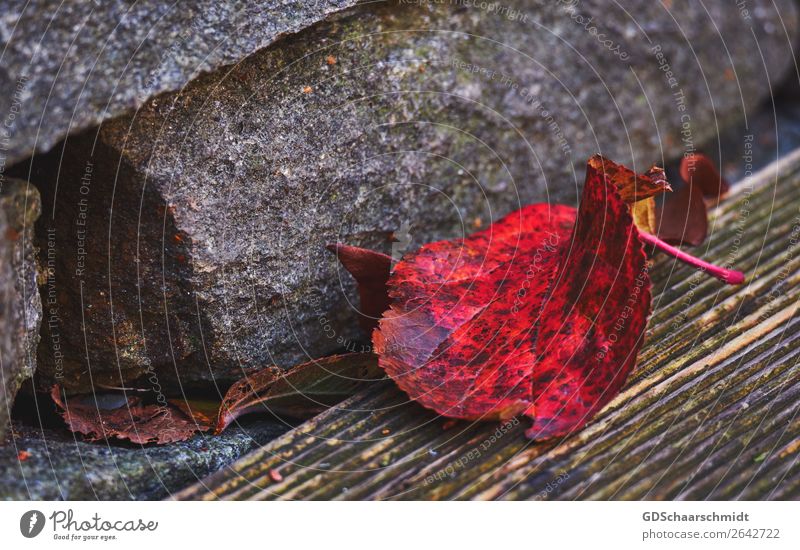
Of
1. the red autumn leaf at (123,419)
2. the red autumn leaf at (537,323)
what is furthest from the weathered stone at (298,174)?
the red autumn leaf at (537,323)

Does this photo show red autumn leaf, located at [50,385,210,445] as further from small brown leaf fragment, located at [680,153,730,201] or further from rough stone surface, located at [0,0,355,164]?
small brown leaf fragment, located at [680,153,730,201]

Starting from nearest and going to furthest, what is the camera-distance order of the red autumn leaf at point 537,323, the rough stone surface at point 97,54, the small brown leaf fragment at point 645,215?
1. the rough stone surface at point 97,54
2. the red autumn leaf at point 537,323
3. the small brown leaf fragment at point 645,215

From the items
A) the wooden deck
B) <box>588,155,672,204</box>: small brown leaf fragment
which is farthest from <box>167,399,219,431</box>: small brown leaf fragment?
<box>588,155,672,204</box>: small brown leaf fragment

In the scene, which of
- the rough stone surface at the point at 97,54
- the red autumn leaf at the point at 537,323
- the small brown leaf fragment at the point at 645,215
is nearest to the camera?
the rough stone surface at the point at 97,54

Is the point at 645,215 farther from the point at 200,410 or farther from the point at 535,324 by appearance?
the point at 200,410

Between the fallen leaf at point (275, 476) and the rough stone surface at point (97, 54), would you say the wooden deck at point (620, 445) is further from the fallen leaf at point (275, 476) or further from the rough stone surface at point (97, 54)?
the rough stone surface at point (97, 54)

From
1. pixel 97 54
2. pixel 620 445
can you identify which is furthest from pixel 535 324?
pixel 97 54
